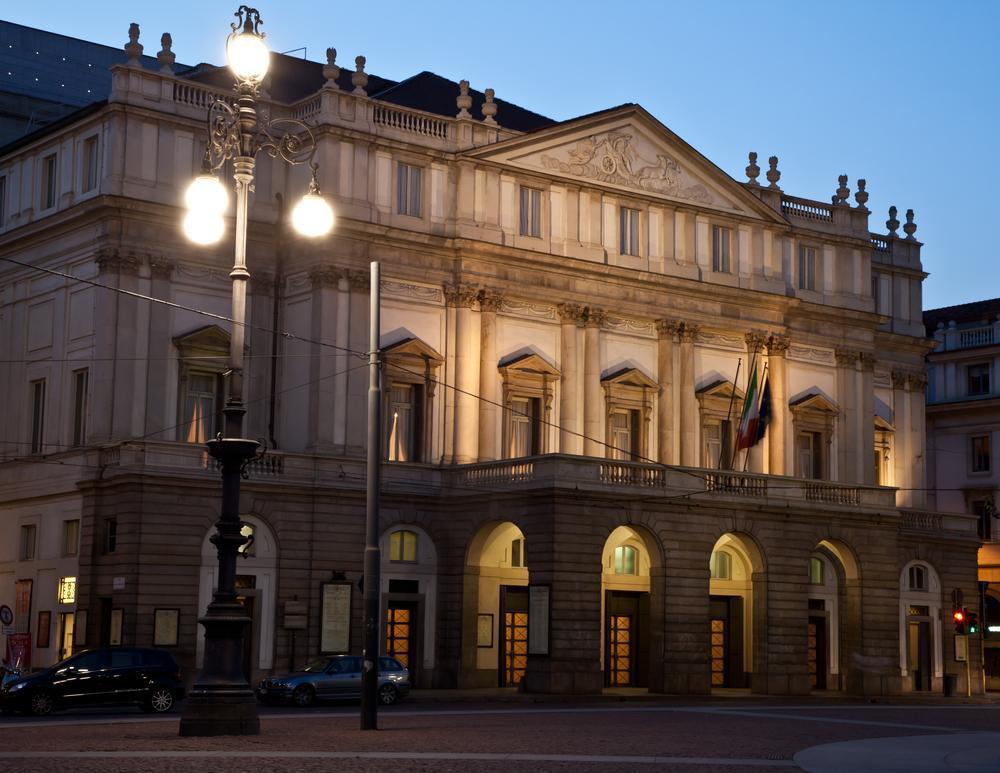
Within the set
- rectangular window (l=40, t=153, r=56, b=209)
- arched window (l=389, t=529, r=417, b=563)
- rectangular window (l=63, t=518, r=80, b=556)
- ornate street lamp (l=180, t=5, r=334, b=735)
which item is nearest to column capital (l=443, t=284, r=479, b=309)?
arched window (l=389, t=529, r=417, b=563)

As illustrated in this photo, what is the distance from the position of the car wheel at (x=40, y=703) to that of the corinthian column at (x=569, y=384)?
24500 mm

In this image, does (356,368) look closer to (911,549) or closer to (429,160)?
(429,160)

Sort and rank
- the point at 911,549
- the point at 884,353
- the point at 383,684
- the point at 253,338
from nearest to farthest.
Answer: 1. the point at 383,684
2. the point at 253,338
3. the point at 911,549
4. the point at 884,353

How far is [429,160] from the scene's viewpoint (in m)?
57.5

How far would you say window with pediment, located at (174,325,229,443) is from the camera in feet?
174

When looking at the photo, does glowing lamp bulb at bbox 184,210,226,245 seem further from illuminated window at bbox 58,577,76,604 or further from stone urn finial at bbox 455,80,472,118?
stone urn finial at bbox 455,80,472,118

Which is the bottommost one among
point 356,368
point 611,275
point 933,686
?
point 933,686

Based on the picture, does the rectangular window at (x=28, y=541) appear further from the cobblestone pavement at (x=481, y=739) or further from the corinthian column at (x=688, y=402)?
the corinthian column at (x=688, y=402)

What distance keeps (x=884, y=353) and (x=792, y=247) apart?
25.7 feet

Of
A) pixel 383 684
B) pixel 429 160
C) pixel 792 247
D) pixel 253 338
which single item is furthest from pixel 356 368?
pixel 792 247

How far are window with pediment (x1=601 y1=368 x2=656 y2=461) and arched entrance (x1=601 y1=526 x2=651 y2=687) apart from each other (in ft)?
11.3

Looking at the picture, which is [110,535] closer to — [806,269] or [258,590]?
[258,590]

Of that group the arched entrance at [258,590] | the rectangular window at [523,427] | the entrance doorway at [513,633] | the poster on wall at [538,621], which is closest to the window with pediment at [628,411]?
the rectangular window at [523,427]

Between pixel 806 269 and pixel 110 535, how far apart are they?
102 feet
